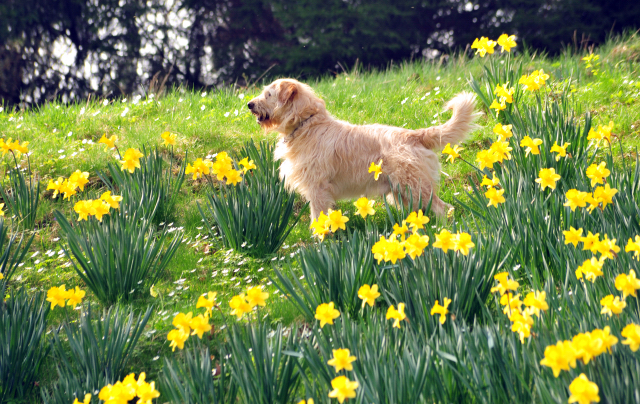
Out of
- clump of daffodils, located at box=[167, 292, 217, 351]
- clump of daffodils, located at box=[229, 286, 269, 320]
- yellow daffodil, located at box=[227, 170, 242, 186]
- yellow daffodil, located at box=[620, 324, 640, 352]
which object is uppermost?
yellow daffodil, located at box=[620, 324, 640, 352]

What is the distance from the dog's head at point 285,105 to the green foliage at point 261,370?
2.35 meters

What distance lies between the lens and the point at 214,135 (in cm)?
561

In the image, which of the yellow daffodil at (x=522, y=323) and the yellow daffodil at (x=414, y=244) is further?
the yellow daffodil at (x=414, y=244)

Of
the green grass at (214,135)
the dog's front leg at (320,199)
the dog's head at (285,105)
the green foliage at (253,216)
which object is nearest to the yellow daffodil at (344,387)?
the green grass at (214,135)

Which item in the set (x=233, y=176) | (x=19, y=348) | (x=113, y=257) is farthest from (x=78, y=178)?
(x=19, y=348)

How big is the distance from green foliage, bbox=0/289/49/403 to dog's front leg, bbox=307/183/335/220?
1974 mm

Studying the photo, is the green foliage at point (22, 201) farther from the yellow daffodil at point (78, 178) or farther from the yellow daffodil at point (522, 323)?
the yellow daffodil at point (522, 323)

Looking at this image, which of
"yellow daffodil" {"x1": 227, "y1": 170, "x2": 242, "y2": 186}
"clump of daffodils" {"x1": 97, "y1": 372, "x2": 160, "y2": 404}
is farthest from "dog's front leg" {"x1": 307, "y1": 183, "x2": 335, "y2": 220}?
"clump of daffodils" {"x1": 97, "y1": 372, "x2": 160, "y2": 404}

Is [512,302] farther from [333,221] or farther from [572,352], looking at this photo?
[333,221]

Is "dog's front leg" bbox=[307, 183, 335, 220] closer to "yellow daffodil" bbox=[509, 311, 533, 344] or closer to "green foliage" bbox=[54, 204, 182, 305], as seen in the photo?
"green foliage" bbox=[54, 204, 182, 305]

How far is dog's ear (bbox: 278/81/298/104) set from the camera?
407cm

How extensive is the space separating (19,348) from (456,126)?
9.55 ft

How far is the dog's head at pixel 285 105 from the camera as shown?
13.4ft

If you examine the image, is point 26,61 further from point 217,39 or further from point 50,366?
point 50,366
